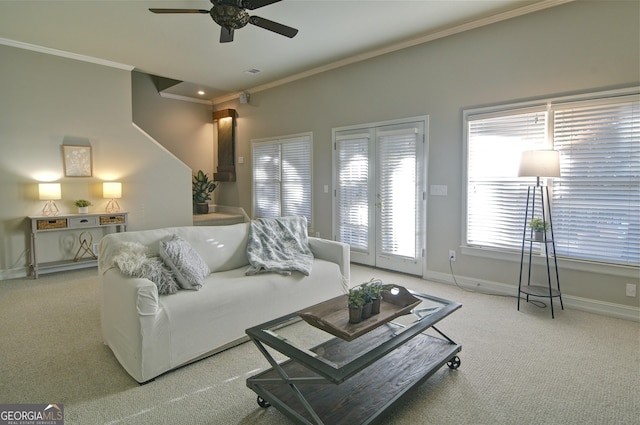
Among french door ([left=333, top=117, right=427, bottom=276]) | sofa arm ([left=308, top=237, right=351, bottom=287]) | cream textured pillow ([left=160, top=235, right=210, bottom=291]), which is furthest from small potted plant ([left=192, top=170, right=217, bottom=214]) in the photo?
cream textured pillow ([left=160, top=235, right=210, bottom=291])

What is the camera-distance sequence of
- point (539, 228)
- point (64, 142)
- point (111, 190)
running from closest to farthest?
point (539, 228)
point (64, 142)
point (111, 190)

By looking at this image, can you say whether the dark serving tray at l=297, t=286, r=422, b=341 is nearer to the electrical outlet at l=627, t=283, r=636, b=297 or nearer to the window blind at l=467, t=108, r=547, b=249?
the window blind at l=467, t=108, r=547, b=249

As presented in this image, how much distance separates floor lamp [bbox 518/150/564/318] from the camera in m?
3.21

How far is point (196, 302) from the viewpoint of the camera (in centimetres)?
242

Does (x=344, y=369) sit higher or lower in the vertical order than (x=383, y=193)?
lower

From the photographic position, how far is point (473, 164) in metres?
4.09

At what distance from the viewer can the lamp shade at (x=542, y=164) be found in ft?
10.5

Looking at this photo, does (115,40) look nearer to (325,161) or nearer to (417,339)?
(325,161)

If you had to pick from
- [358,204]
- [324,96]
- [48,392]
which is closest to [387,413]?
[48,392]

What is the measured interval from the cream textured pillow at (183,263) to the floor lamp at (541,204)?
2970 millimetres

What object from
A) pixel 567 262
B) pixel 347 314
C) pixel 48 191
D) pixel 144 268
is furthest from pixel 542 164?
pixel 48 191

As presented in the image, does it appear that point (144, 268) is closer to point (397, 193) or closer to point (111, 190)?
point (397, 193)

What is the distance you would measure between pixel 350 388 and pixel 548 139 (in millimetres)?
3160

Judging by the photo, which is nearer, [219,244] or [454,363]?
[454,363]
